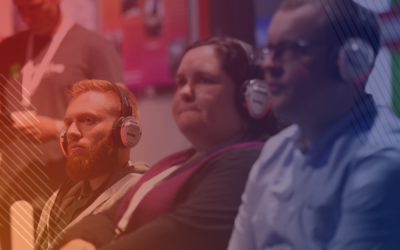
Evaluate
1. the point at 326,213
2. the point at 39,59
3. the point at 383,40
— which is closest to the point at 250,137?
the point at 326,213

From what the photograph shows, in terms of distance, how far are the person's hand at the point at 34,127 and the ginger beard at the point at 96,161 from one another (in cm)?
30

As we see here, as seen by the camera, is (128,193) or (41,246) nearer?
(128,193)

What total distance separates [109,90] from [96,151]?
0.24m

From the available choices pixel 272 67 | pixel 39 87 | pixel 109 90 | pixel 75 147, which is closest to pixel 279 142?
pixel 272 67

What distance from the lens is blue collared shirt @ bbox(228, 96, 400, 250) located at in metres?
1.21

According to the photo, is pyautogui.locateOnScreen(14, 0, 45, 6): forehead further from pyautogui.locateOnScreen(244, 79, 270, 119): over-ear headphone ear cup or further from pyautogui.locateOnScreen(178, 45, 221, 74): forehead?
→ pyautogui.locateOnScreen(244, 79, 270, 119): over-ear headphone ear cup

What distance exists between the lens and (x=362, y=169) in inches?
48.7

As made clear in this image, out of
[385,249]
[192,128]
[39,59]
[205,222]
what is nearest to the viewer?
[385,249]

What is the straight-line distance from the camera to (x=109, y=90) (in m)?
1.79

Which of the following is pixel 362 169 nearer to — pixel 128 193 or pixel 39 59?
pixel 128 193

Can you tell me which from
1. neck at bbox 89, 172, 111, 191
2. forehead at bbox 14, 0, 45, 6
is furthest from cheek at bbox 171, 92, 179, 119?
forehead at bbox 14, 0, 45, 6

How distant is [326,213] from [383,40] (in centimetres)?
52

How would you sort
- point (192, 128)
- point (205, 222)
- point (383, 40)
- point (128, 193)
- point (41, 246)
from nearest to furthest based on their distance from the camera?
point (383, 40) < point (205, 222) < point (192, 128) < point (128, 193) < point (41, 246)

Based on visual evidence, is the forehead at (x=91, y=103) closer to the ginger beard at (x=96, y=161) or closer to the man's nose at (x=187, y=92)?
the ginger beard at (x=96, y=161)
